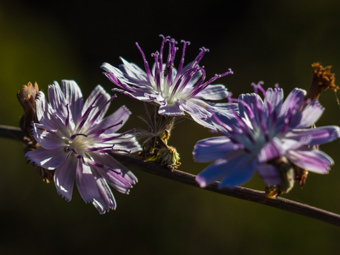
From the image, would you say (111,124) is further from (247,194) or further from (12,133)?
(247,194)

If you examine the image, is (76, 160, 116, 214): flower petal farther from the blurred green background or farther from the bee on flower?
the blurred green background

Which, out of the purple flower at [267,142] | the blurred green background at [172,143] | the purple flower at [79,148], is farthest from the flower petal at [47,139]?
the blurred green background at [172,143]

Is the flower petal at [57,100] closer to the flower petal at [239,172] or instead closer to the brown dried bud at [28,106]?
the brown dried bud at [28,106]

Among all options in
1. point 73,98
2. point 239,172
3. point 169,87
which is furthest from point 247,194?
point 73,98

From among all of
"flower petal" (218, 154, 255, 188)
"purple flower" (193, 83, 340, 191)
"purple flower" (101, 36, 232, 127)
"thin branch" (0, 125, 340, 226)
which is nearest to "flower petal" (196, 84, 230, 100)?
"purple flower" (101, 36, 232, 127)
